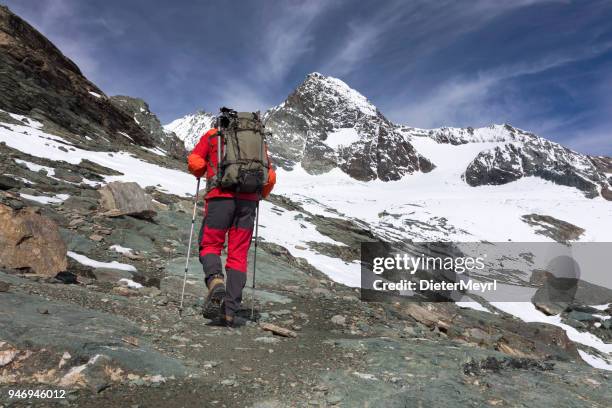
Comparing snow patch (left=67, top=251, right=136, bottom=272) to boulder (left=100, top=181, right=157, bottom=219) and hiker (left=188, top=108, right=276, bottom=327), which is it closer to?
boulder (left=100, top=181, right=157, bottom=219)

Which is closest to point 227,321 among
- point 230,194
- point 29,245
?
point 230,194

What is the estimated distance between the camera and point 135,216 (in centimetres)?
1277

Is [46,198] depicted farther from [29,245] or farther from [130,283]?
[130,283]

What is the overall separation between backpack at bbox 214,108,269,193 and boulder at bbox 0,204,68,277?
3809 millimetres

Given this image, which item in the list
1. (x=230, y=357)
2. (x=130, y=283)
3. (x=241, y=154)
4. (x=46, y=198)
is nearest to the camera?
(x=230, y=357)

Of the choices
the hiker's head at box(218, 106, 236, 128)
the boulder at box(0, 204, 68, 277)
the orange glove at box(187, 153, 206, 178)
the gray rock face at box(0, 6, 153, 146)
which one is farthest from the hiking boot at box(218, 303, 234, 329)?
the gray rock face at box(0, 6, 153, 146)

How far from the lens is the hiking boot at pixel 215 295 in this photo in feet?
19.0

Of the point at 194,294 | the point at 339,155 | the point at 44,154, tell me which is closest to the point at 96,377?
the point at 194,294

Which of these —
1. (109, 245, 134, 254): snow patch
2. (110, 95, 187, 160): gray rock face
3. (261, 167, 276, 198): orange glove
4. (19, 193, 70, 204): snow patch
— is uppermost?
(110, 95, 187, 160): gray rock face

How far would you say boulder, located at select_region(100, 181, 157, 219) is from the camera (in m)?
12.7

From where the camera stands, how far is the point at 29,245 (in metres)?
7.23

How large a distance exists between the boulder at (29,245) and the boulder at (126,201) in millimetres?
4796

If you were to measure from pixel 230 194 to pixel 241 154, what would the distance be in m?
0.62

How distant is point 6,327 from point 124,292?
11.0 ft
